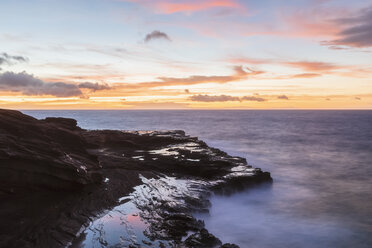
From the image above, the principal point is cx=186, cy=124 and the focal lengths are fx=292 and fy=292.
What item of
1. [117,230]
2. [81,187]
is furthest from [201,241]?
[81,187]

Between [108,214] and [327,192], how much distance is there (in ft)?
52.5

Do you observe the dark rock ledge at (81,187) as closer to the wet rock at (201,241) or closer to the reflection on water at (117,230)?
the wet rock at (201,241)

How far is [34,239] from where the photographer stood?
9039 millimetres

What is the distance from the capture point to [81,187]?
1352 centimetres

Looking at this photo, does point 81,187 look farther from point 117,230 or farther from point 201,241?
point 201,241

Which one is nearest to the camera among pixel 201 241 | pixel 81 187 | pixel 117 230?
pixel 201 241

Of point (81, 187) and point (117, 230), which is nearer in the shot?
point (117, 230)

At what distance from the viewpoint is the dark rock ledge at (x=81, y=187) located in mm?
9992

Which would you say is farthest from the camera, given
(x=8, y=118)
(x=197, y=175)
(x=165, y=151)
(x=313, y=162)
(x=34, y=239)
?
(x=313, y=162)

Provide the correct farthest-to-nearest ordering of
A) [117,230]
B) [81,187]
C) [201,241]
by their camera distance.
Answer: [81,187] → [117,230] → [201,241]

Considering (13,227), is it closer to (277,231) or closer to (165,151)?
(277,231)

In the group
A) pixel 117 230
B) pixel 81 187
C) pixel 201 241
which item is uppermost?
pixel 81 187

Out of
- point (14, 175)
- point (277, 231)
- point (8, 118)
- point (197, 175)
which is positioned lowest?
point (277, 231)

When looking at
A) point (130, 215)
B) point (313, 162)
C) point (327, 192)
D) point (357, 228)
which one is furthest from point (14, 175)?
point (313, 162)
